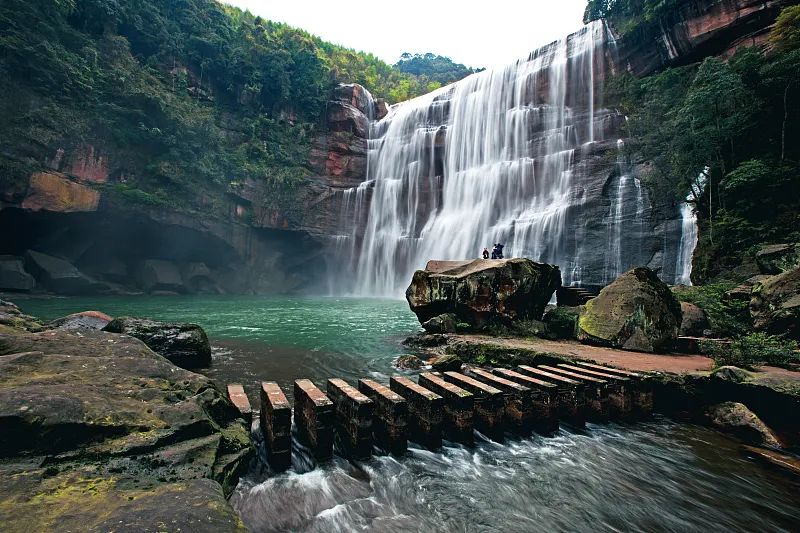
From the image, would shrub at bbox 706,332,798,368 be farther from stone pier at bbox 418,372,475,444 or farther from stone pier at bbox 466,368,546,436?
stone pier at bbox 418,372,475,444

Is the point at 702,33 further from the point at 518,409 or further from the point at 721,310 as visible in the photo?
the point at 518,409

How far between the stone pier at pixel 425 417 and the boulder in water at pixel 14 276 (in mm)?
30494

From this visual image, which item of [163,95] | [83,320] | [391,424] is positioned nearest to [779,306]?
[391,424]

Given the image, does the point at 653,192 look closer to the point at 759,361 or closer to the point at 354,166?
the point at 759,361

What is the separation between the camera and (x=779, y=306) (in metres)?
8.02

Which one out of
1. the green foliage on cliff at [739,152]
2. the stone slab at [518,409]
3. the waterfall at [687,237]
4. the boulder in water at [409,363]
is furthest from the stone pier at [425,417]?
the waterfall at [687,237]

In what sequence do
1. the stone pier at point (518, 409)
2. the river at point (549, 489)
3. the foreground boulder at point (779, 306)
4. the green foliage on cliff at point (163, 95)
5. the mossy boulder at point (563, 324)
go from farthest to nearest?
the green foliage on cliff at point (163, 95) < the mossy boulder at point (563, 324) < the foreground boulder at point (779, 306) < the stone pier at point (518, 409) < the river at point (549, 489)

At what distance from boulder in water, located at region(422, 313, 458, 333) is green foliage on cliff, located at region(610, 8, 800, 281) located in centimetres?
1112

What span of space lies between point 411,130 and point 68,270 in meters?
30.3

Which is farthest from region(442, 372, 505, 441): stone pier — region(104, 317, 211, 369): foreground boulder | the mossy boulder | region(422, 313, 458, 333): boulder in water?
the mossy boulder

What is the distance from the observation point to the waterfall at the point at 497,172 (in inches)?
968

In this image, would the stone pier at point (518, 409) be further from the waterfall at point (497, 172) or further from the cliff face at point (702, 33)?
the cliff face at point (702, 33)

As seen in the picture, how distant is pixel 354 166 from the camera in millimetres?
39281

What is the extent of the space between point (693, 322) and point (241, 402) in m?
11.4
